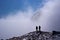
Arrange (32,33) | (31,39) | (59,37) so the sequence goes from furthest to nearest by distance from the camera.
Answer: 1. (32,33)
2. (31,39)
3. (59,37)

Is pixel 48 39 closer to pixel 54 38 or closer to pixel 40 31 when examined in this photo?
pixel 54 38

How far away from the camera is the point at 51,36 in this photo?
21094 mm

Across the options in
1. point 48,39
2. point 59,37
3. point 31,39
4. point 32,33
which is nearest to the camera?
point 59,37

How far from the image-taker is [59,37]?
1983cm

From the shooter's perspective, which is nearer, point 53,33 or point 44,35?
point 53,33

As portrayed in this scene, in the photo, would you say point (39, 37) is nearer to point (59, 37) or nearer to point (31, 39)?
point (31, 39)

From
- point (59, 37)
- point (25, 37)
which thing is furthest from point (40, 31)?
point (59, 37)

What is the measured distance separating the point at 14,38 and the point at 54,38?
7644 millimetres

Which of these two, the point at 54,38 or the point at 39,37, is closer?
the point at 54,38

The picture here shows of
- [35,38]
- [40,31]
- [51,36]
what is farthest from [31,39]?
[51,36]

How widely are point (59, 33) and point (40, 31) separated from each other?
3.58 meters

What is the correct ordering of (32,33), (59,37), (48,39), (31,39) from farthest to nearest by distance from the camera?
(32,33) < (31,39) < (48,39) < (59,37)

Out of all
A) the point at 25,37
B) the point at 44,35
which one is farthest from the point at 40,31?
the point at 25,37

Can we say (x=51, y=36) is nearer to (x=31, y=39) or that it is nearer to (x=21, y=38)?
(x=31, y=39)
